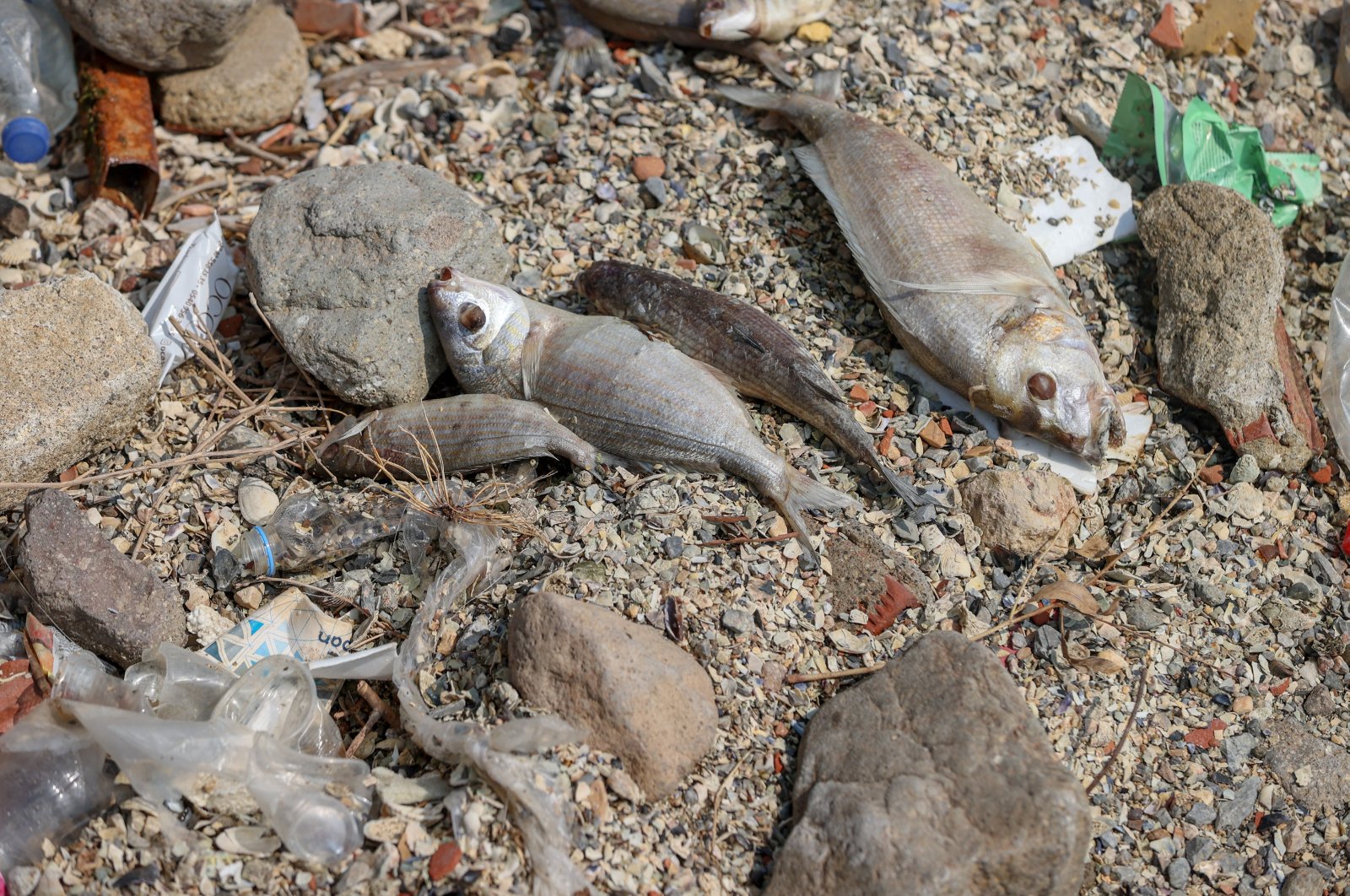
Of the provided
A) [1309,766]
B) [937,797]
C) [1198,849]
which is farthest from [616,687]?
[1309,766]

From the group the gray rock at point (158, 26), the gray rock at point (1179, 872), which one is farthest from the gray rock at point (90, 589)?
the gray rock at point (1179, 872)

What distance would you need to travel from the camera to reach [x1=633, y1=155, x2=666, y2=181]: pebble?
183 inches

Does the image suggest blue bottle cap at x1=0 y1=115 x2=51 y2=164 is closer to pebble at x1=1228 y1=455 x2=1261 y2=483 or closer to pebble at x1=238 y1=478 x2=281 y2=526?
pebble at x1=238 y1=478 x2=281 y2=526

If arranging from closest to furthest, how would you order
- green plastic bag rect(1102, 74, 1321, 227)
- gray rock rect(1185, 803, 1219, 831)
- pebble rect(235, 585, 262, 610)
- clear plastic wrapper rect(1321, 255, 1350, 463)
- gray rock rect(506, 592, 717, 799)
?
gray rock rect(506, 592, 717, 799)
gray rock rect(1185, 803, 1219, 831)
pebble rect(235, 585, 262, 610)
clear plastic wrapper rect(1321, 255, 1350, 463)
green plastic bag rect(1102, 74, 1321, 227)

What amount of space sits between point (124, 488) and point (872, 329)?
273cm

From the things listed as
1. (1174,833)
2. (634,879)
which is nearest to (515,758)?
(634,879)

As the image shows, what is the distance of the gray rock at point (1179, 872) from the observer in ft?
9.99

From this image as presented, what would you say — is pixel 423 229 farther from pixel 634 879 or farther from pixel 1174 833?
pixel 1174 833

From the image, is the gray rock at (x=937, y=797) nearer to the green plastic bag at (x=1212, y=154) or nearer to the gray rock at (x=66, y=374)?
the gray rock at (x=66, y=374)

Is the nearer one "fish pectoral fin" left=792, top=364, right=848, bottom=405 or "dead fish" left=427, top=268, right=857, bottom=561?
"dead fish" left=427, top=268, right=857, bottom=561

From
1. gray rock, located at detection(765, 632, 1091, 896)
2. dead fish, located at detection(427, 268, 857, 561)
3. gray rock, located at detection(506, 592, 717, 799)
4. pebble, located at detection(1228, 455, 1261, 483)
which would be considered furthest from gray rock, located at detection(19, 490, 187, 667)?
pebble, located at detection(1228, 455, 1261, 483)

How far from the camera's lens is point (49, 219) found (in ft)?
15.3

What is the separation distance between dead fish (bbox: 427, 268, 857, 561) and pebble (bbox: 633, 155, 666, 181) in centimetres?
95

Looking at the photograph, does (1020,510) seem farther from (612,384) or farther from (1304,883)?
(612,384)
